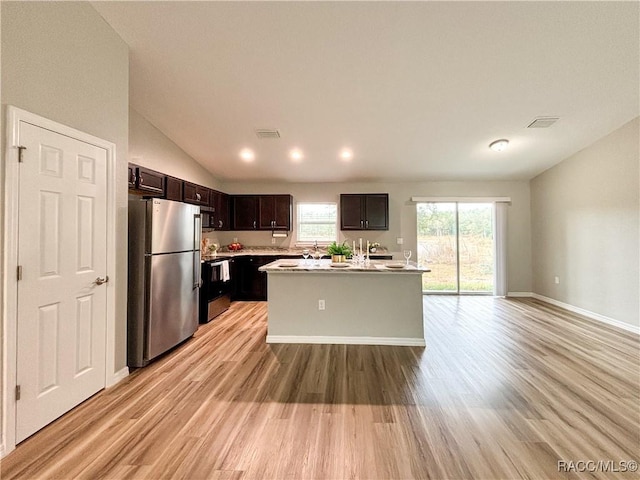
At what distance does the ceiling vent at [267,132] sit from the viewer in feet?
13.6

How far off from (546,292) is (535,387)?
4.15 meters

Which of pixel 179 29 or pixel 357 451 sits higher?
pixel 179 29

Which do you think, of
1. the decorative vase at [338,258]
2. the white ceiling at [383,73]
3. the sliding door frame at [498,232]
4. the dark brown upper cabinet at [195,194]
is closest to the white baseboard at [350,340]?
the decorative vase at [338,258]

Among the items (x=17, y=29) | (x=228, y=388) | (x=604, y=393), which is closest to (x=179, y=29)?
(x=17, y=29)

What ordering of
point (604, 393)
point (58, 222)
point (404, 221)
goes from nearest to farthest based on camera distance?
point (58, 222) → point (604, 393) → point (404, 221)

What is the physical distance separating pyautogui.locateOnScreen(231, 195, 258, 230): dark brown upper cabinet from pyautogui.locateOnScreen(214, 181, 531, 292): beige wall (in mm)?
386

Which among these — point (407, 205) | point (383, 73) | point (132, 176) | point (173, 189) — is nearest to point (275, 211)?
point (173, 189)

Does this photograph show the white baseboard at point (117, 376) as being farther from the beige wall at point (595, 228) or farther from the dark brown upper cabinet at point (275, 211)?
the beige wall at point (595, 228)

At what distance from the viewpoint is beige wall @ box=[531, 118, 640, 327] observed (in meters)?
3.87

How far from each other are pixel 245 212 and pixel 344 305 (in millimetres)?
3523

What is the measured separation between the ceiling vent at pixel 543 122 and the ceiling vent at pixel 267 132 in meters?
3.50

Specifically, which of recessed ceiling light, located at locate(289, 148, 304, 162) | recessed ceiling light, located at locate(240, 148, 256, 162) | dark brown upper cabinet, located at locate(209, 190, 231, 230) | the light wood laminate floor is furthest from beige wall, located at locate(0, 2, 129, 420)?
dark brown upper cabinet, located at locate(209, 190, 231, 230)

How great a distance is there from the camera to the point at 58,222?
2016 mm

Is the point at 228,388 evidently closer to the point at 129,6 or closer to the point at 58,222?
the point at 58,222
